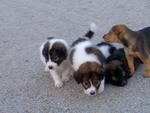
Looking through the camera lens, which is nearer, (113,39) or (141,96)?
(141,96)

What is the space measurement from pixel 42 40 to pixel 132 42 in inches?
81.0

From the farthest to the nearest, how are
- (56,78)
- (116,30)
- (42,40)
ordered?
(42,40) < (56,78) < (116,30)

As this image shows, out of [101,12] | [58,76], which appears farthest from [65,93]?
[101,12]

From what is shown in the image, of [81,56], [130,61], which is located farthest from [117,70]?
[81,56]

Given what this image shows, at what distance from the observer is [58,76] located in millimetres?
5180

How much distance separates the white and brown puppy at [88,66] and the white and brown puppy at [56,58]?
13 cm

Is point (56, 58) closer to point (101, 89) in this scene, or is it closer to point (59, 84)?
point (59, 84)

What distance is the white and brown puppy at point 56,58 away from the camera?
192 inches

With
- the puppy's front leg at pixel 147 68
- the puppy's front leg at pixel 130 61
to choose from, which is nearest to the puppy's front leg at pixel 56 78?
the puppy's front leg at pixel 130 61

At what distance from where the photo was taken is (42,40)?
657cm

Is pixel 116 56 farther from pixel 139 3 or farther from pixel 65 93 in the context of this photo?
pixel 139 3

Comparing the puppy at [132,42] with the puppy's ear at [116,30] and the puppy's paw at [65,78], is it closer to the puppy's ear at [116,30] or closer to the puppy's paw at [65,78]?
the puppy's ear at [116,30]

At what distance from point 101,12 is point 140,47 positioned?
8.71ft

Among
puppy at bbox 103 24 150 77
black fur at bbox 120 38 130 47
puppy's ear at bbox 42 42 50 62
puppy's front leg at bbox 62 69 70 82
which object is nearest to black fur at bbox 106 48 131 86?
puppy at bbox 103 24 150 77
